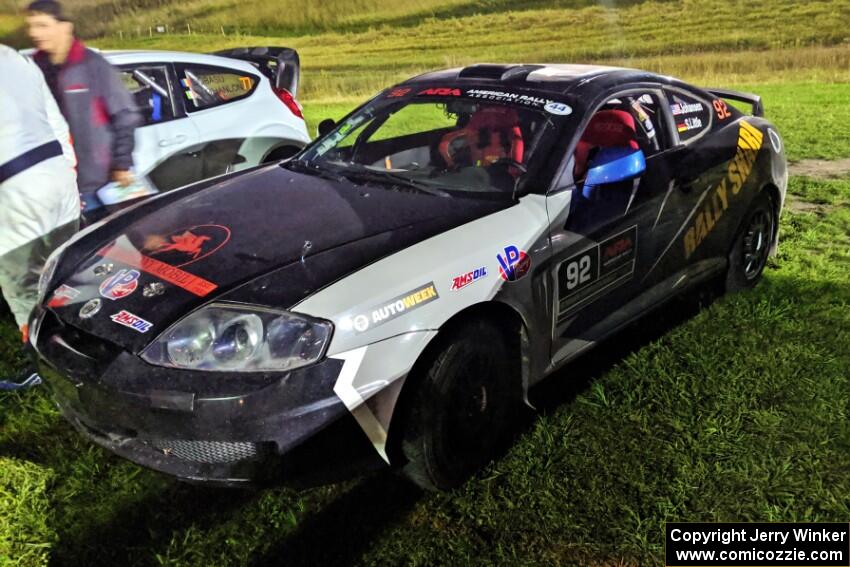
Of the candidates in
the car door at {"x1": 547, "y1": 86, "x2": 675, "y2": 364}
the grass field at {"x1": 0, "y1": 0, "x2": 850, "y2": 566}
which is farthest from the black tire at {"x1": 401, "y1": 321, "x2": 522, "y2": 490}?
the car door at {"x1": 547, "y1": 86, "x2": 675, "y2": 364}

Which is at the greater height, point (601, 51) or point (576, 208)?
point (576, 208)

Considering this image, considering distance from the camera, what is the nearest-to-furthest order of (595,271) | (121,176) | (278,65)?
1. (595,271)
2. (121,176)
3. (278,65)

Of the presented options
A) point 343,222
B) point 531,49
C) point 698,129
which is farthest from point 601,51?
point 343,222

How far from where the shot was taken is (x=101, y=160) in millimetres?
3871

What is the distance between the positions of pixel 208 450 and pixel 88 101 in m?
2.55

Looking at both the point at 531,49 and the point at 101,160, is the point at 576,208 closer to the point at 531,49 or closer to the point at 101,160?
the point at 101,160

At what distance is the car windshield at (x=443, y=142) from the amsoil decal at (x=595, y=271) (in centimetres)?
39

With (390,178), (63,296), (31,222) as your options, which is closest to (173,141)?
(31,222)

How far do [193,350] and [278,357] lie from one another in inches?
10.4

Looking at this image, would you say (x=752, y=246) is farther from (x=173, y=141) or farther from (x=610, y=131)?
(x=173, y=141)

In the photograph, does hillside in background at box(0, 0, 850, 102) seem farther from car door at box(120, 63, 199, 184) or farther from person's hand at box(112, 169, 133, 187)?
person's hand at box(112, 169, 133, 187)

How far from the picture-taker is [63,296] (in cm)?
249

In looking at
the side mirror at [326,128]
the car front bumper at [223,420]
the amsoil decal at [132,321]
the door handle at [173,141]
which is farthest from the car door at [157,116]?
the car front bumper at [223,420]

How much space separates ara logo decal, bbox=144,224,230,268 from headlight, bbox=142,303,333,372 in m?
0.35
